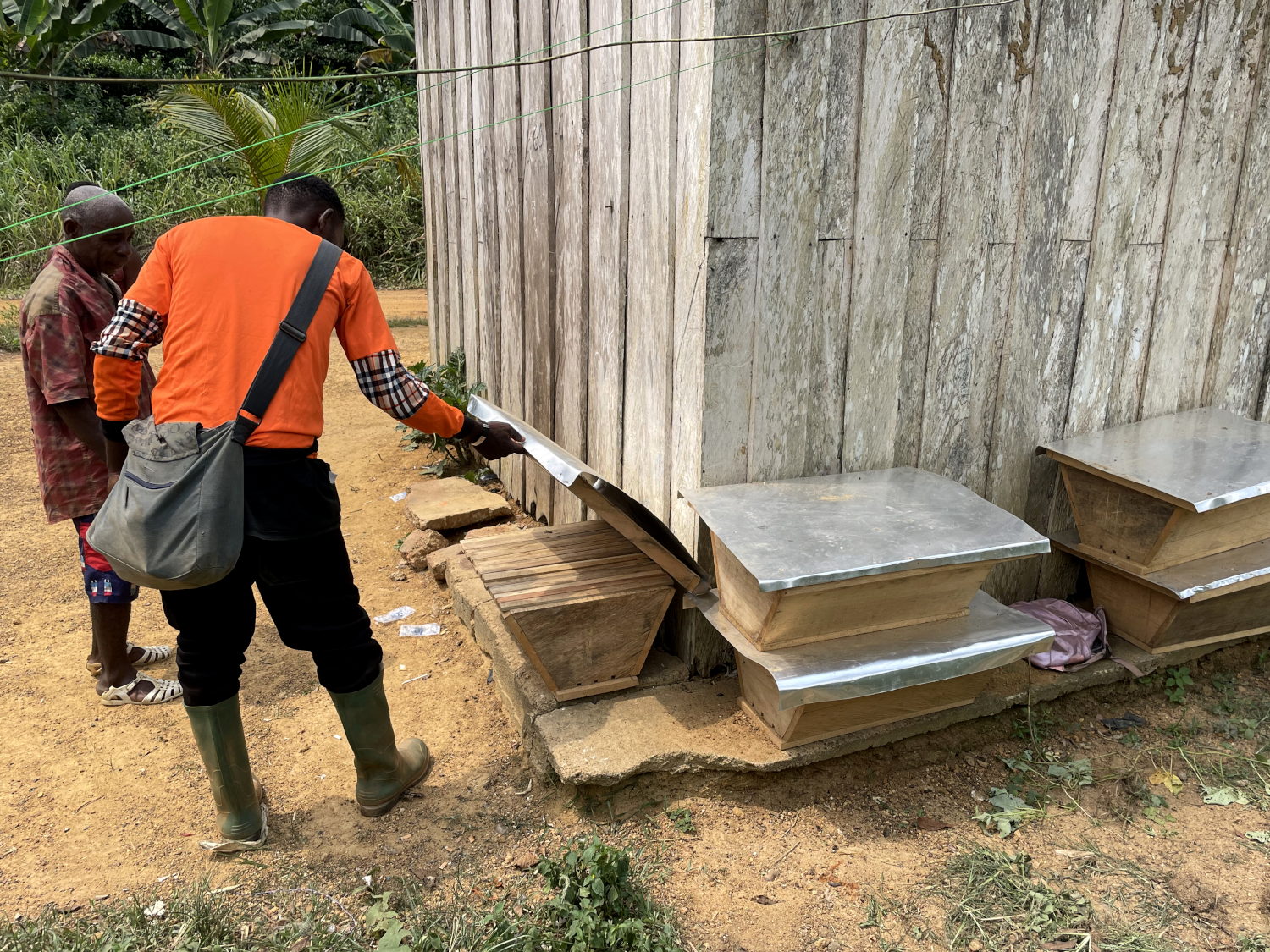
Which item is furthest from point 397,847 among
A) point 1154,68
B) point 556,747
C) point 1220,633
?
point 1154,68

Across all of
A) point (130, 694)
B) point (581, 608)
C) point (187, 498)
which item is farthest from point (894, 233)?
point (130, 694)

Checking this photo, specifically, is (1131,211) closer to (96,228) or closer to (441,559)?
(441,559)

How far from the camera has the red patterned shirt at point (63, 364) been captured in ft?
10.3

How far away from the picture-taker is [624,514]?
2.73 metres

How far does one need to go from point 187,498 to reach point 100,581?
151cm

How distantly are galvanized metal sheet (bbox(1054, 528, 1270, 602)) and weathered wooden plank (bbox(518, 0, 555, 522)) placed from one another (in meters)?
2.40

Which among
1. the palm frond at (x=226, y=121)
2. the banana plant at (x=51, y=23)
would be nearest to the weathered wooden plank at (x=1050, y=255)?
the palm frond at (x=226, y=121)

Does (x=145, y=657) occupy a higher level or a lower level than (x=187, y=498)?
lower

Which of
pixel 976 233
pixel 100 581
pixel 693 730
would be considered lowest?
pixel 693 730

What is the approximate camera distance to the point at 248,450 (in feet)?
7.73

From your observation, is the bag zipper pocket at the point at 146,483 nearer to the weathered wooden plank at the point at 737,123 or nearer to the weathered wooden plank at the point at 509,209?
the weathered wooden plank at the point at 737,123

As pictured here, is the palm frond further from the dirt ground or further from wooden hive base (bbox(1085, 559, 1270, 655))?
wooden hive base (bbox(1085, 559, 1270, 655))

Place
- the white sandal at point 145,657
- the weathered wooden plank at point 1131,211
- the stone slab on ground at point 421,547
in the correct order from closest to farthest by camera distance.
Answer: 1. the weathered wooden plank at point 1131,211
2. the white sandal at point 145,657
3. the stone slab on ground at point 421,547

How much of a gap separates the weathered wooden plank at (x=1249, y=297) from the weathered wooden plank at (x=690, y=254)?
2.32 m
